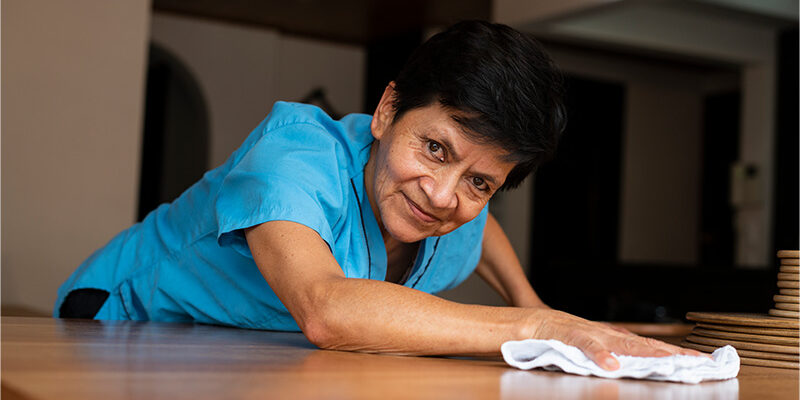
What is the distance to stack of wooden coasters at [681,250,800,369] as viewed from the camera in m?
1.07

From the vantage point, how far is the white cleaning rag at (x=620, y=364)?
854mm

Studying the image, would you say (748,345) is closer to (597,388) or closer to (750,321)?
(750,321)

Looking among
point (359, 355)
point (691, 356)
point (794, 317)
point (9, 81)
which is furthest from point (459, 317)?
point (9, 81)

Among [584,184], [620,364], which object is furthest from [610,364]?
[584,184]

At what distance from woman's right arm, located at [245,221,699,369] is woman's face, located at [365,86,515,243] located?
0.27 m

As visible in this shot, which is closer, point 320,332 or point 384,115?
point 320,332

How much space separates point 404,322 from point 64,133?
3.20 metres

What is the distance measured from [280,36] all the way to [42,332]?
6415 millimetres

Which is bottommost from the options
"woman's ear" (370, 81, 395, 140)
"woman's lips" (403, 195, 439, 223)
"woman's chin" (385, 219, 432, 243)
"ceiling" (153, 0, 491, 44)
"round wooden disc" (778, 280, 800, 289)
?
"round wooden disc" (778, 280, 800, 289)

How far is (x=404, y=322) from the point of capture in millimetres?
944

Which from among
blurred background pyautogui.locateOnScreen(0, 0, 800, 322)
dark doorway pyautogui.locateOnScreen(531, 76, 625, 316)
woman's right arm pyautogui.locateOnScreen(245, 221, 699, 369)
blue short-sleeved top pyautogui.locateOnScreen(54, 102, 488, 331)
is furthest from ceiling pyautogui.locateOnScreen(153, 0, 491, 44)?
Result: woman's right arm pyautogui.locateOnScreen(245, 221, 699, 369)

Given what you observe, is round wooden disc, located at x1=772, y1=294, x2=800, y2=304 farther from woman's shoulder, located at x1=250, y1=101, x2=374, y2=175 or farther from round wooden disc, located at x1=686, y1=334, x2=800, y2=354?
woman's shoulder, located at x1=250, y1=101, x2=374, y2=175

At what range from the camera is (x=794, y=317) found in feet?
3.67

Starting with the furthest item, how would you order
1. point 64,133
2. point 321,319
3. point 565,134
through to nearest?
point 565,134
point 64,133
point 321,319
